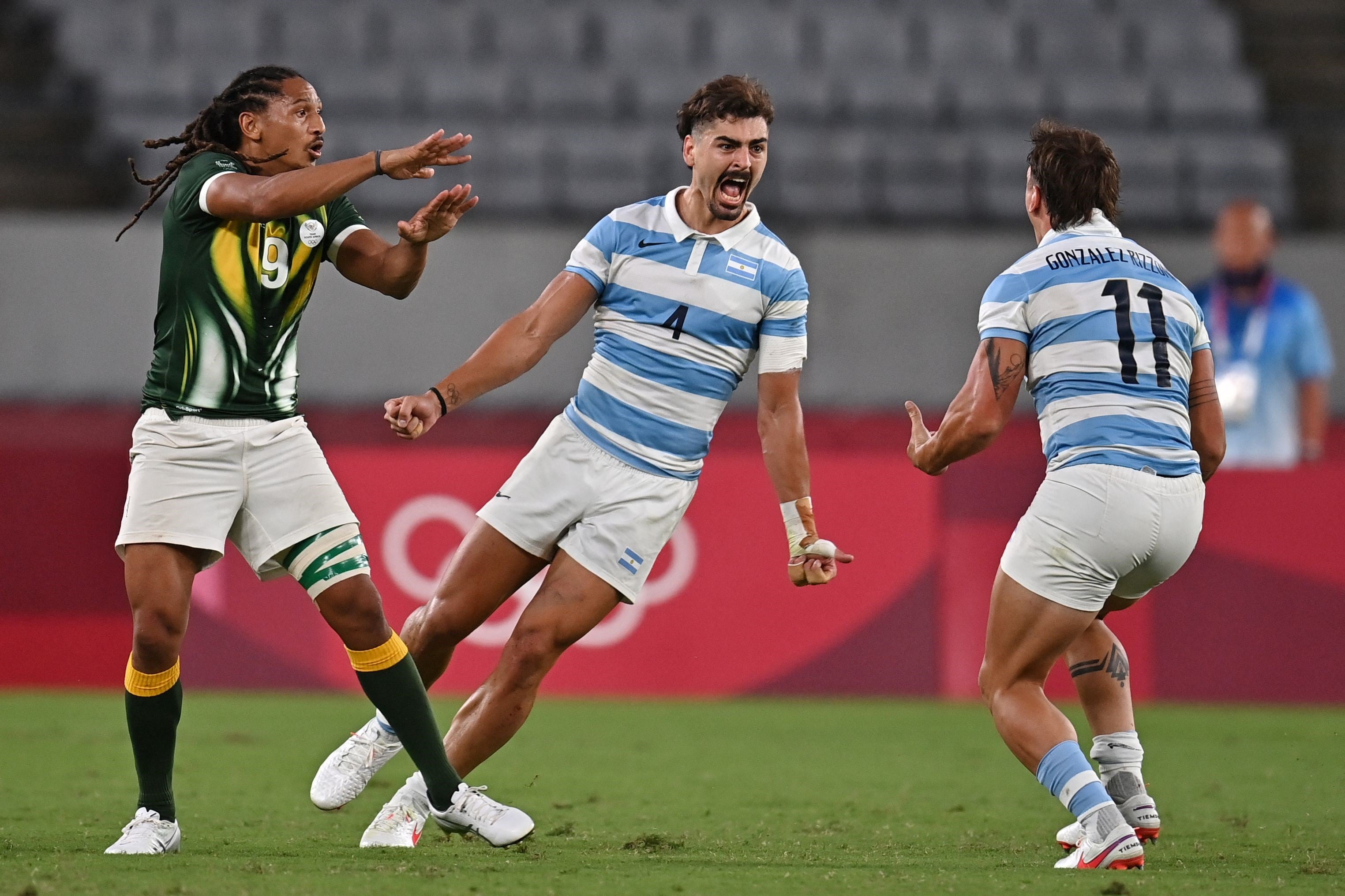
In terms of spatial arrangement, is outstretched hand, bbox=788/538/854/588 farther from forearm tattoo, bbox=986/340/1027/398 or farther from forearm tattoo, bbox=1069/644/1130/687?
forearm tattoo, bbox=1069/644/1130/687

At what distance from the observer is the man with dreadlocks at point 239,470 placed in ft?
14.7

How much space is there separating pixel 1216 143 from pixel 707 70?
4.17 meters

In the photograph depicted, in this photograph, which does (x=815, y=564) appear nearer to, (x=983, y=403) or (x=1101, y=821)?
(x=983, y=403)

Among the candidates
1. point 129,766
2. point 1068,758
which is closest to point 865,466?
point 129,766

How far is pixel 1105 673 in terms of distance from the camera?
5.02 metres

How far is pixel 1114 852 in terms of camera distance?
436 centimetres

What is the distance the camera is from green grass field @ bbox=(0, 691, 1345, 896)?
4.12m

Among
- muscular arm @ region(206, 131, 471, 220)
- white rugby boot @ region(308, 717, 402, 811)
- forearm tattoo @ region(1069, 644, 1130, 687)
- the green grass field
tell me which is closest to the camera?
the green grass field

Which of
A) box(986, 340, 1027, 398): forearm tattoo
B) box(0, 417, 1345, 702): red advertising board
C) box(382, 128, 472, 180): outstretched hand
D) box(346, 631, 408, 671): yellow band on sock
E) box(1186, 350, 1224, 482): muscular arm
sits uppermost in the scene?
box(382, 128, 472, 180): outstretched hand

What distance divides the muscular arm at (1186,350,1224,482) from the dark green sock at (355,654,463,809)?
7.64ft

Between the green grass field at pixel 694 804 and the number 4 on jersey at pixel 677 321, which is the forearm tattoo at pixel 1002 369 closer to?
the number 4 on jersey at pixel 677 321

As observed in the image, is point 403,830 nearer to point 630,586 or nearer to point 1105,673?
point 630,586

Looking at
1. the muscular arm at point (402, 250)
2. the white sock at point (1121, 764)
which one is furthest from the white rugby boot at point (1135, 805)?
the muscular arm at point (402, 250)

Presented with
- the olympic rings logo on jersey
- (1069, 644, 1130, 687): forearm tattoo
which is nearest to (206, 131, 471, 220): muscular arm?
(1069, 644, 1130, 687): forearm tattoo
